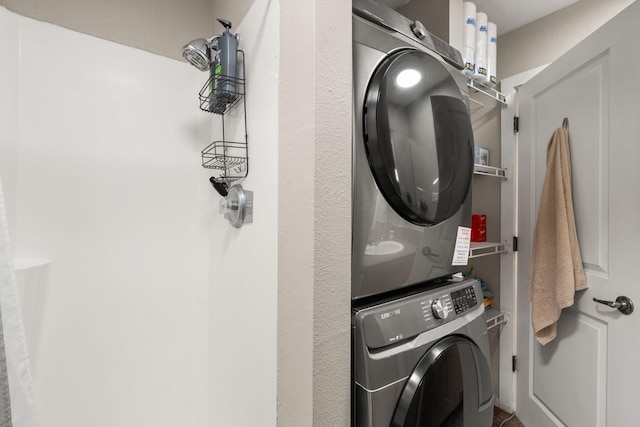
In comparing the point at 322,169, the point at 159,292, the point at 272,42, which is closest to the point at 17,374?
the point at 322,169

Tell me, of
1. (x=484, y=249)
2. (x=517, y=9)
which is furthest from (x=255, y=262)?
(x=517, y=9)

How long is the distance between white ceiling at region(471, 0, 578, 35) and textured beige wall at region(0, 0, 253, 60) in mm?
1571

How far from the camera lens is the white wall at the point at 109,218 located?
1.11m

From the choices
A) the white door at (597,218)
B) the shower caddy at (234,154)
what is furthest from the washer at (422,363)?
the white door at (597,218)

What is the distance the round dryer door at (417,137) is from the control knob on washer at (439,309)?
0.26 metres

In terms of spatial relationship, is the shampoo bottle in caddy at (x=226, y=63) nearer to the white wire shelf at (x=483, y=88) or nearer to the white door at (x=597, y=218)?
the white wire shelf at (x=483, y=88)

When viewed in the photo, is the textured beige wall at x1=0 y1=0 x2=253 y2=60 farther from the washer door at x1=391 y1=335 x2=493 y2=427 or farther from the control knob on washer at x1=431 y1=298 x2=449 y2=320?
the washer door at x1=391 y1=335 x2=493 y2=427

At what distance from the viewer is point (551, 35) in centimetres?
182

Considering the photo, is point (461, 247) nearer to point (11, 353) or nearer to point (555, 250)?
point (555, 250)

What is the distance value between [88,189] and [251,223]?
801 millimetres

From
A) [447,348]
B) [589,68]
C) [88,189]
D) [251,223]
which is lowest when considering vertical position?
[447,348]

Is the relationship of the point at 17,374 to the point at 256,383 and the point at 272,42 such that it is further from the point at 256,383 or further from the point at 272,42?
the point at 272,42

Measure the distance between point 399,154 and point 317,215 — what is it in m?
0.33

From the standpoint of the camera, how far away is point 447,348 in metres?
0.87
